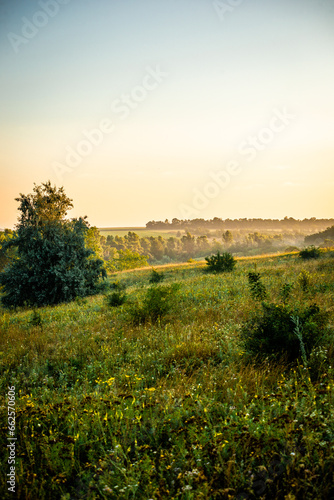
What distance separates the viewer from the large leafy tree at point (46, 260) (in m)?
17.2

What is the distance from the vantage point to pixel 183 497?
2.18 meters

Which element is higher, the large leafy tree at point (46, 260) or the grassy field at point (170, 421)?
the large leafy tree at point (46, 260)

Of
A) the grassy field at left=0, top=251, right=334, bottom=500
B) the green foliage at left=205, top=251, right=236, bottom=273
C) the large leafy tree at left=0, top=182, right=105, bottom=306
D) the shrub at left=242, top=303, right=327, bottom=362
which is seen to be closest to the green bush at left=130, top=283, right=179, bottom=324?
the grassy field at left=0, top=251, right=334, bottom=500

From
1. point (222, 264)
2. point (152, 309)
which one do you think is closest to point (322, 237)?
point (222, 264)

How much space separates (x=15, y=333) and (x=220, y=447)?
283 inches

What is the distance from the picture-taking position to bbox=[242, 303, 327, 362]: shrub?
4957 mm

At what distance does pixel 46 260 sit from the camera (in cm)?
1777

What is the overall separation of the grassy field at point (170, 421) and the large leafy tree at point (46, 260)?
11274 mm

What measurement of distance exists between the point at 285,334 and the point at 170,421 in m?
2.94

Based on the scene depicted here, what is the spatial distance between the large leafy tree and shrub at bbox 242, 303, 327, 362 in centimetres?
1397

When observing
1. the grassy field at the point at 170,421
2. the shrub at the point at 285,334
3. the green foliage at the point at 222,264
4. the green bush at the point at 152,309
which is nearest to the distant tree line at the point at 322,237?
the green foliage at the point at 222,264

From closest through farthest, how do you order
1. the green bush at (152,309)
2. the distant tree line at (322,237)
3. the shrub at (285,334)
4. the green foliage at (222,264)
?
the shrub at (285,334), the green bush at (152,309), the green foliage at (222,264), the distant tree line at (322,237)

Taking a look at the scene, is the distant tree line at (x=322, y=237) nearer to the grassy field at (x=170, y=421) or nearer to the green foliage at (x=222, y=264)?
the green foliage at (x=222, y=264)

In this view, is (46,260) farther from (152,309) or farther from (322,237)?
(322,237)
